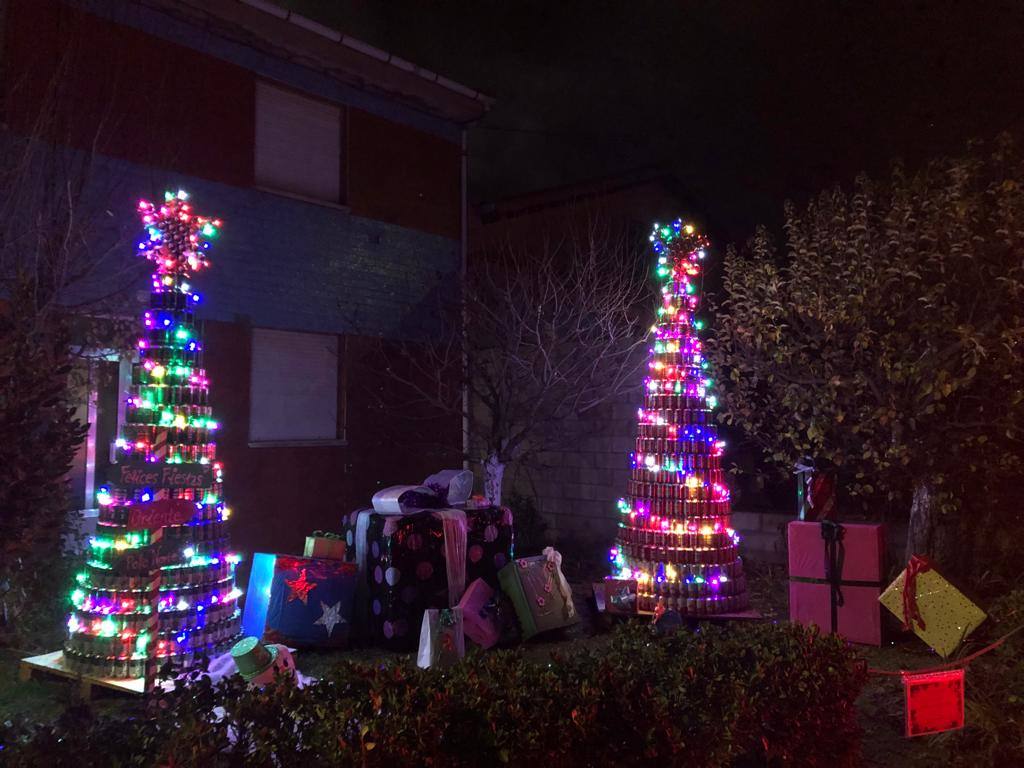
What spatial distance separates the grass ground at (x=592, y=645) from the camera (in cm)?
491

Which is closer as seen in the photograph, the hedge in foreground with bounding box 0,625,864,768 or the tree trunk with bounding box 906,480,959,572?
the hedge in foreground with bounding box 0,625,864,768

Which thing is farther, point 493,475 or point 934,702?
point 493,475

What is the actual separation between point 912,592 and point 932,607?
149 millimetres

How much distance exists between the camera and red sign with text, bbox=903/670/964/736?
13.8 feet

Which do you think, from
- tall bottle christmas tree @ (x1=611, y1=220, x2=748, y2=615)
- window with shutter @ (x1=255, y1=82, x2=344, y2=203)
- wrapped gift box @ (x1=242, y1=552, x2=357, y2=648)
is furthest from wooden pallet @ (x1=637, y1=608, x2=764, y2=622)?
window with shutter @ (x1=255, y1=82, x2=344, y2=203)

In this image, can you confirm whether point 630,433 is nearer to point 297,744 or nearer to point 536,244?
point 536,244

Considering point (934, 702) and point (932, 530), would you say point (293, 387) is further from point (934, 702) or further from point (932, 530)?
point (934, 702)

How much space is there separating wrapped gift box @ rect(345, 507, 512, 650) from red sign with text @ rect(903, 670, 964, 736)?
4127 millimetres

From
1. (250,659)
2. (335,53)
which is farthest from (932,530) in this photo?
(335,53)

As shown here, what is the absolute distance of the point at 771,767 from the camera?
12.9 ft

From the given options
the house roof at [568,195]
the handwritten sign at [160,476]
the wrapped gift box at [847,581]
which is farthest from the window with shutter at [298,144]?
the wrapped gift box at [847,581]

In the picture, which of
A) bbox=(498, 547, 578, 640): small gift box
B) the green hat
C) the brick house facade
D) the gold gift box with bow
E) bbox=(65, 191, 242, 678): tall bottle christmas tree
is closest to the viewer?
the green hat

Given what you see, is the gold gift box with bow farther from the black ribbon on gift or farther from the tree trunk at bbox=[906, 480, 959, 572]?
the tree trunk at bbox=[906, 480, 959, 572]

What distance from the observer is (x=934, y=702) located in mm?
4227
